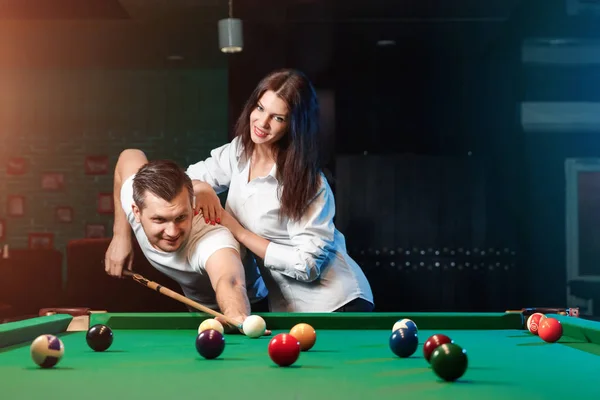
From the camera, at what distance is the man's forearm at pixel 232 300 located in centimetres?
251

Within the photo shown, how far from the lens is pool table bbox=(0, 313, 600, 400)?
1373 millimetres

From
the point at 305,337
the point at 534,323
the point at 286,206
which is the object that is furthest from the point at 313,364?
the point at 286,206

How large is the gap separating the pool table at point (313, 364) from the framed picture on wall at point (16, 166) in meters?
6.13

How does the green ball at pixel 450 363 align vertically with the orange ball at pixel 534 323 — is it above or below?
above

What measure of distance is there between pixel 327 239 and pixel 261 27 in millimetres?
3052

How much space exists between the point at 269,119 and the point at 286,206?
0.38 metres

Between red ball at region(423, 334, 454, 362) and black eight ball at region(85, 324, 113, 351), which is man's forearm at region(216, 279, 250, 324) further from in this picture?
red ball at region(423, 334, 454, 362)

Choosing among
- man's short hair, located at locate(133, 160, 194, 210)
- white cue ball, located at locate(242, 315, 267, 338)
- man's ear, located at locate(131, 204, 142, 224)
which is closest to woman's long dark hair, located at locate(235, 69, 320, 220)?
man's short hair, located at locate(133, 160, 194, 210)

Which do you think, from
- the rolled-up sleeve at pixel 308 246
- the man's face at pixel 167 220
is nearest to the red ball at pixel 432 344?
the rolled-up sleeve at pixel 308 246

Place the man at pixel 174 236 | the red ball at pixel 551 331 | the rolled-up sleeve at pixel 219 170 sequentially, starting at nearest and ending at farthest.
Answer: the red ball at pixel 551 331 → the man at pixel 174 236 → the rolled-up sleeve at pixel 219 170

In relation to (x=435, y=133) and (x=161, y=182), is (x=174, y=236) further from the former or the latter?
(x=435, y=133)

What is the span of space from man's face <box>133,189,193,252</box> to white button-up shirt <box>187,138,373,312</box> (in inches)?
13.4

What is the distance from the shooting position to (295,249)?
3.14 m

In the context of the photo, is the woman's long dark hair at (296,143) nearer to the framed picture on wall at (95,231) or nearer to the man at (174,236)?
the man at (174,236)
